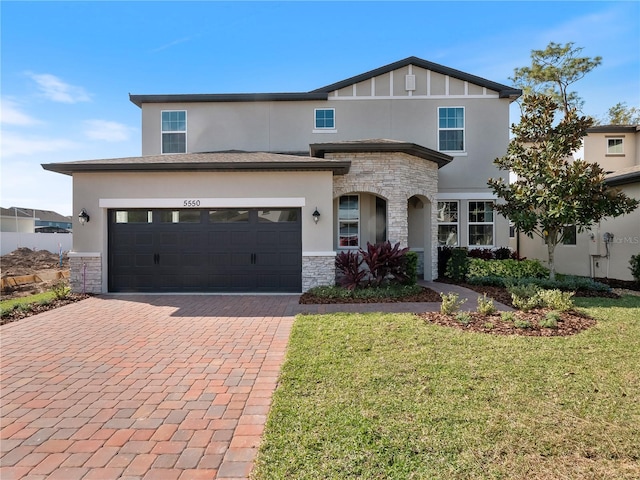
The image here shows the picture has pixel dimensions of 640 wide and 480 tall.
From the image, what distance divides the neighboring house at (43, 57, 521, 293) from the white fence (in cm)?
1531

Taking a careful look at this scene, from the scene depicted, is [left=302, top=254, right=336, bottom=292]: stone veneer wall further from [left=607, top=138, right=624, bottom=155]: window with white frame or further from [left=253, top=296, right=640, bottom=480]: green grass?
[left=607, top=138, right=624, bottom=155]: window with white frame

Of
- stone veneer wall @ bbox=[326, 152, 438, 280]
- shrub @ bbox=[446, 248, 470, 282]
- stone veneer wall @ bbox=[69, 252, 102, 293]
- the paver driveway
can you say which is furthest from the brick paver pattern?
shrub @ bbox=[446, 248, 470, 282]

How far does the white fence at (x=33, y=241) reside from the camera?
22.6 m

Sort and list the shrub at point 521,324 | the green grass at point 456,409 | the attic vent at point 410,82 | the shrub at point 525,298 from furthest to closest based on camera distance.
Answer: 1. the attic vent at point 410,82
2. the shrub at point 525,298
3. the shrub at point 521,324
4. the green grass at point 456,409

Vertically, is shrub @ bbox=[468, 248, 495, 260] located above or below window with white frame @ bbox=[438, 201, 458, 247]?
below

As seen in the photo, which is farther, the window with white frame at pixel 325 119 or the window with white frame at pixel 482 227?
the window with white frame at pixel 325 119

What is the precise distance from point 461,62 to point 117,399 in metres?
17.6

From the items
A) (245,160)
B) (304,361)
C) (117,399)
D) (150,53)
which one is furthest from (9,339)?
(150,53)

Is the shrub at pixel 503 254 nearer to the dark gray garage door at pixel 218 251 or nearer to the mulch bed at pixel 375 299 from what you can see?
the mulch bed at pixel 375 299

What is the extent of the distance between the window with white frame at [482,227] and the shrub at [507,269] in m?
2.69

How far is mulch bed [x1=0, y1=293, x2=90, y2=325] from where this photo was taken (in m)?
7.57

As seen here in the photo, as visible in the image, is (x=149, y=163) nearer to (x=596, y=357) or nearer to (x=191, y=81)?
(x=191, y=81)

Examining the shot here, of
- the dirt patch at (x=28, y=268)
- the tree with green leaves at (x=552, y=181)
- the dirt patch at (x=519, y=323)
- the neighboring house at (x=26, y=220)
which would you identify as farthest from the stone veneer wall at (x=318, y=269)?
the neighboring house at (x=26, y=220)

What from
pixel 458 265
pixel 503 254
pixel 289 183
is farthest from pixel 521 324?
pixel 503 254
